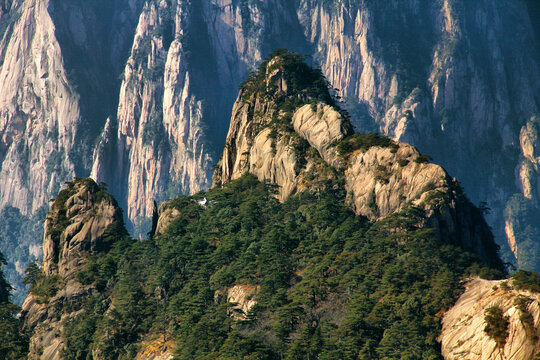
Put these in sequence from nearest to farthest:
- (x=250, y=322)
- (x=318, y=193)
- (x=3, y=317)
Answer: (x=250, y=322) → (x=318, y=193) → (x=3, y=317)

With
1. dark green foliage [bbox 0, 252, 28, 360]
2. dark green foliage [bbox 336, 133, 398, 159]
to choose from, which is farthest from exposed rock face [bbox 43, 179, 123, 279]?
dark green foliage [bbox 336, 133, 398, 159]

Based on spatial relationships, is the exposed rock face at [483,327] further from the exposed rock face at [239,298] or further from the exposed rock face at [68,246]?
the exposed rock face at [68,246]

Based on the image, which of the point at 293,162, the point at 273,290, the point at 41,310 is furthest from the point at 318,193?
the point at 41,310

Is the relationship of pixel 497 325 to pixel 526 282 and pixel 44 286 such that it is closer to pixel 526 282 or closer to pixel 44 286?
pixel 526 282

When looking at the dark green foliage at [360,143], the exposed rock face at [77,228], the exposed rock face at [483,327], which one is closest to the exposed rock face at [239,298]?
the dark green foliage at [360,143]

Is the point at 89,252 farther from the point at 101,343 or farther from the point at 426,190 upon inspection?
the point at 426,190

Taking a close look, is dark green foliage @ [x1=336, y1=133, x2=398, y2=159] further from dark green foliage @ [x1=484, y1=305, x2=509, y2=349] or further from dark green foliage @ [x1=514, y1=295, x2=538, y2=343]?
dark green foliage @ [x1=514, y1=295, x2=538, y2=343]
